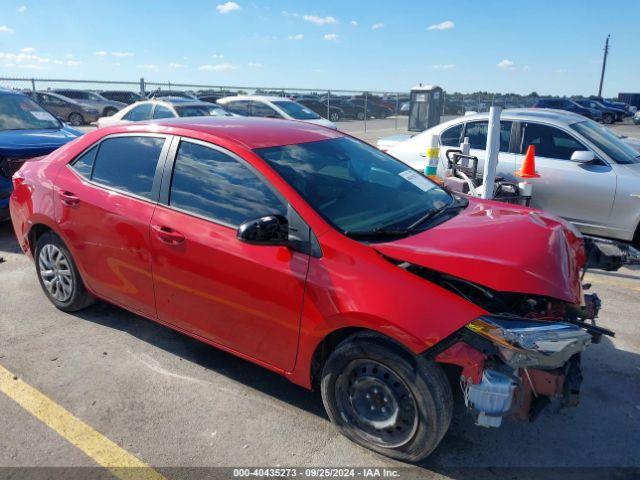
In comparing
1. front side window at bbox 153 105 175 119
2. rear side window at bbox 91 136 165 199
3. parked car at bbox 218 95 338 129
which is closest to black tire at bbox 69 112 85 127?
parked car at bbox 218 95 338 129

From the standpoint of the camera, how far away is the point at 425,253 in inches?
102

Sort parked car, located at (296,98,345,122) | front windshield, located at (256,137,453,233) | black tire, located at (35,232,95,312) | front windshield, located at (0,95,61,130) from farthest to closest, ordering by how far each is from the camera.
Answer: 1. parked car, located at (296,98,345,122)
2. front windshield, located at (0,95,61,130)
3. black tire, located at (35,232,95,312)
4. front windshield, located at (256,137,453,233)

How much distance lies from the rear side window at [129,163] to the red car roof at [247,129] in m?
0.10

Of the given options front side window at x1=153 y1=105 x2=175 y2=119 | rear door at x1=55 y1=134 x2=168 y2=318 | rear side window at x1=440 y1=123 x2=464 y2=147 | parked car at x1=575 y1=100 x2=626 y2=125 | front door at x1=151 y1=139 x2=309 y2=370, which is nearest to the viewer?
front door at x1=151 y1=139 x2=309 y2=370

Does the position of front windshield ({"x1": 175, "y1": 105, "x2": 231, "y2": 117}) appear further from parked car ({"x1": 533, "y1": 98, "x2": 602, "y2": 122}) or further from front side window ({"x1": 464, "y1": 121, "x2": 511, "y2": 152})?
Answer: parked car ({"x1": 533, "y1": 98, "x2": 602, "y2": 122})

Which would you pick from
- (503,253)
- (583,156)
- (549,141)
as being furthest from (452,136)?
(503,253)

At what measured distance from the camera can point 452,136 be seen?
7.05 meters

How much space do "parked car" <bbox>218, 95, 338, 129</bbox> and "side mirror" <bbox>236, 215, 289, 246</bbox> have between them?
498 inches

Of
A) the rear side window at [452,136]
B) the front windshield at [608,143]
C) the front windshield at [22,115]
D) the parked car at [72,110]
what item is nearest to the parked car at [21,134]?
the front windshield at [22,115]

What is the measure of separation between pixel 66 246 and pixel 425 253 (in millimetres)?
2825

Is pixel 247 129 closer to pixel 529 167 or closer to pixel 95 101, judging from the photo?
pixel 529 167

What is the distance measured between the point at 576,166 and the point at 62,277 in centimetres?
551

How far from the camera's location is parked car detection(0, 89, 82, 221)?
6023 mm

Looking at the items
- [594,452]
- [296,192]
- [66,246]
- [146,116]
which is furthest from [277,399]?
[146,116]
